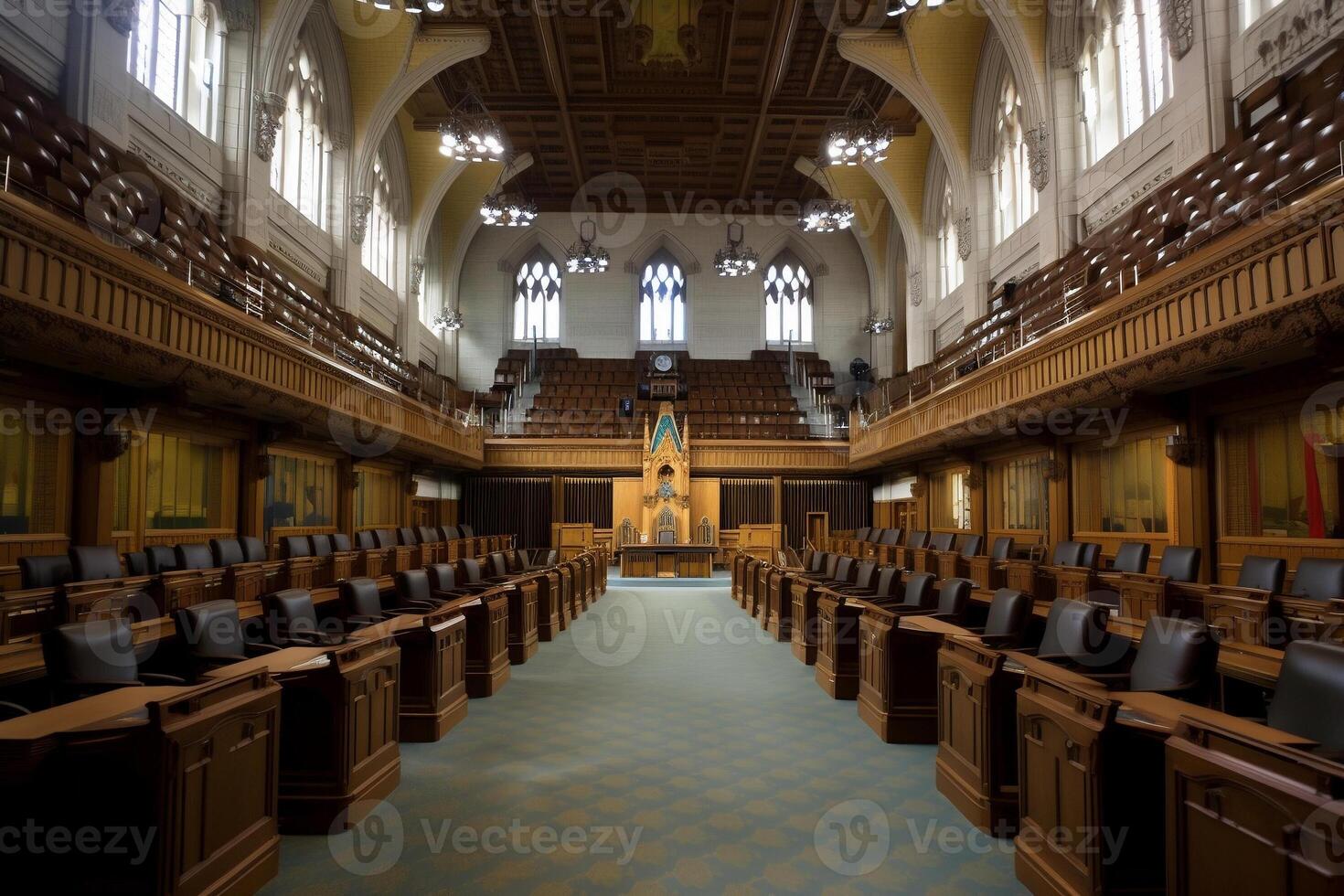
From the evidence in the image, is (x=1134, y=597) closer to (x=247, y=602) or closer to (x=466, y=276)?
(x=247, y=602)

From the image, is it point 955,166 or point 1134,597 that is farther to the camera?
point 955,166

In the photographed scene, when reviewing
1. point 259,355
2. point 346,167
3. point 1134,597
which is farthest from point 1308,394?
point 346,167

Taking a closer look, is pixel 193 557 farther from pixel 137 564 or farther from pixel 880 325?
pixel 880 325

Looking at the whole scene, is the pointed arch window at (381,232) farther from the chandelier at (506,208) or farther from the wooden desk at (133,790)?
the wooden desk at (133,790)

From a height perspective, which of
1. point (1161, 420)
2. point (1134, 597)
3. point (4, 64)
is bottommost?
point (1134, 597)

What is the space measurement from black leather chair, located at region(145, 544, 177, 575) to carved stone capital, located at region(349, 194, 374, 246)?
10.5 m

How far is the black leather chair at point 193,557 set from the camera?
770 centimetres

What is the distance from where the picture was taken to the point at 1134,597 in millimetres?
6547

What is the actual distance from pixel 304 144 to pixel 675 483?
11103 mm

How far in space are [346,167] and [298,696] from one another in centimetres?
1526

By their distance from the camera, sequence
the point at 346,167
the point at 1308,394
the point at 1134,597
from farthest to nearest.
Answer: the point at 346,167, the point at 1308,394, the point at 1134,597

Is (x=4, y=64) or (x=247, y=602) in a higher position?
(x=4, y=64)

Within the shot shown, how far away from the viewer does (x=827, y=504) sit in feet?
68.9

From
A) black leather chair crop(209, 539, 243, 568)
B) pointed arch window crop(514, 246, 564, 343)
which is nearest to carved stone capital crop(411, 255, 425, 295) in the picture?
pointed arch window crop(514, 246, 564, 343)
